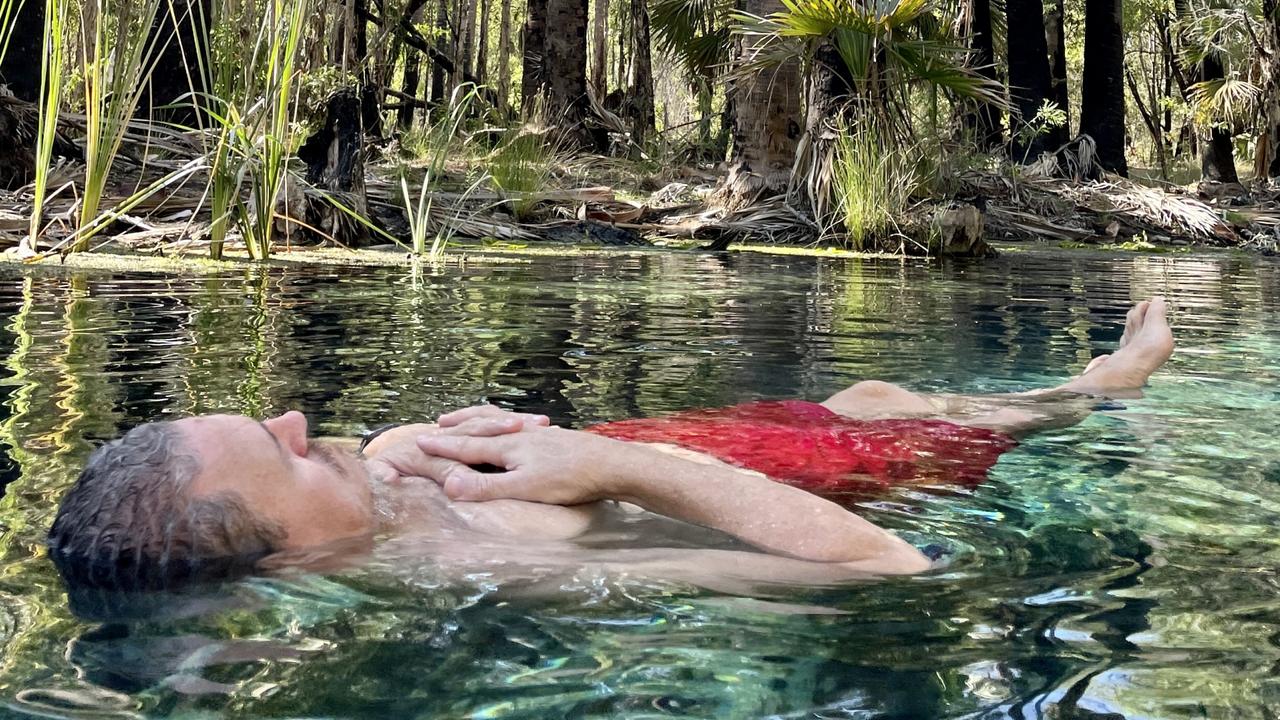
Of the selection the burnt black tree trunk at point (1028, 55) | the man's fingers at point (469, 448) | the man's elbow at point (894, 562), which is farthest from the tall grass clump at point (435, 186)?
the burnt black tree trunk at point (1028, 55)

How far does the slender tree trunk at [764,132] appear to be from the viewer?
1205cm

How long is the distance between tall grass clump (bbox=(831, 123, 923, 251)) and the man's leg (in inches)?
242

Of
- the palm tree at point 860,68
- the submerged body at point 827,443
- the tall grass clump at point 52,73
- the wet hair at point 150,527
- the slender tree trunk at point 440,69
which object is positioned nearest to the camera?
the wet hair at point 150,527

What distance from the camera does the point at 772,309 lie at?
21.3 ft

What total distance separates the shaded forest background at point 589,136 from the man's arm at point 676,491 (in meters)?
4.10

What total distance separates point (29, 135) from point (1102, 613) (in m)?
9.22

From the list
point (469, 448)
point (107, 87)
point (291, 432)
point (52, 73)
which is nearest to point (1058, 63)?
point (107, 87)

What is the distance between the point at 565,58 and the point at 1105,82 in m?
7.65

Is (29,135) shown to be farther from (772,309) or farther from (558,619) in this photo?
(558,619)

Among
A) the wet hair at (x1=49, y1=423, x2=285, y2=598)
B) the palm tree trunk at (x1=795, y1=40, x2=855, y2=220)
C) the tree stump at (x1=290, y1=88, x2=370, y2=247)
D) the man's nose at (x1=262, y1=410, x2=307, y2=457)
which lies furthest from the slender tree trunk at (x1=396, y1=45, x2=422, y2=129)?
the wet hair at (x1=49, y1=423, x2=285, y2=598)

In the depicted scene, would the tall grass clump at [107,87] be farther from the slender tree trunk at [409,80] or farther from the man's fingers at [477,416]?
the slender tree trunk at [409,80]

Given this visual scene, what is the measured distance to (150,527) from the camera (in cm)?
222

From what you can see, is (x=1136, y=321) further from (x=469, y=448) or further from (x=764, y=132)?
(x=764, y=132)

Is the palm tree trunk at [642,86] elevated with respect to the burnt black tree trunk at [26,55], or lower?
elevated
